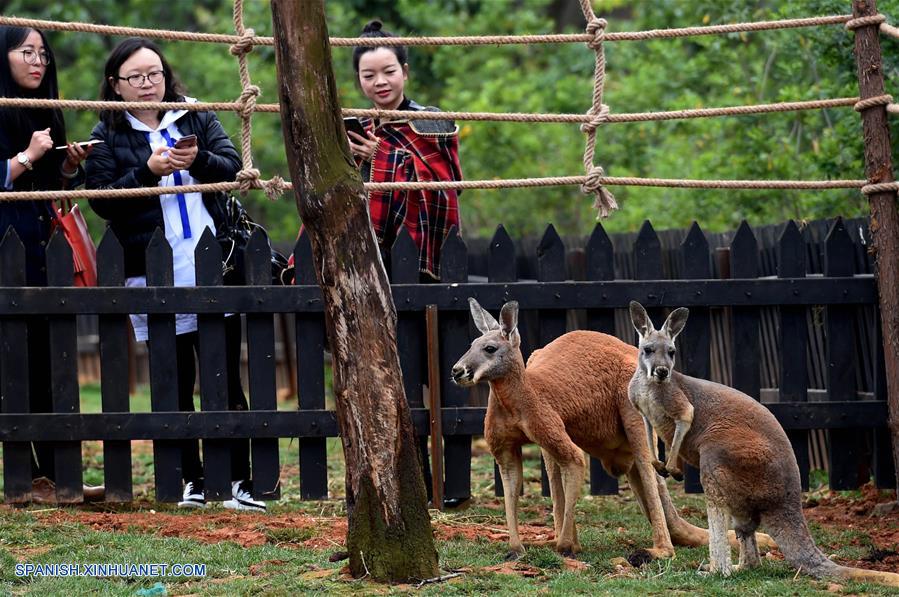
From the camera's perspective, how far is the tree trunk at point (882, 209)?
6.01 m

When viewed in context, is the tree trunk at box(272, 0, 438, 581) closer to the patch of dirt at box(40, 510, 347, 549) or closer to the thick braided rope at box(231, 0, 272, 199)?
the patch of dirt at box(40, 510, 347, 549)

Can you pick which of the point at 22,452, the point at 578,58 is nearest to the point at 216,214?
the point at 22,452

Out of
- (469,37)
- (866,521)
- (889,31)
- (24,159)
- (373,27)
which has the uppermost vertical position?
(373,27)

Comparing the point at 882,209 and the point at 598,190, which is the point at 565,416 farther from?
the point at 882,209

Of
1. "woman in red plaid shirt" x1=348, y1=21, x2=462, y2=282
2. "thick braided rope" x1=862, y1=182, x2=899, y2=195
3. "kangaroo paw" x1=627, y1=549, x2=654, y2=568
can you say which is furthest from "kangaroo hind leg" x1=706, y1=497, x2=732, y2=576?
"woman in red plaid shirt" x1=348, y1=21, x2=462, y2=282

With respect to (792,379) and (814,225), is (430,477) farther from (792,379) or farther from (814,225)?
(814,225)

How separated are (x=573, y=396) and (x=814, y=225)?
9.94 ft

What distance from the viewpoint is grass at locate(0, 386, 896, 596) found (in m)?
4.54

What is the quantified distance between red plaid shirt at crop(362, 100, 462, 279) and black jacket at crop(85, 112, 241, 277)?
833mm

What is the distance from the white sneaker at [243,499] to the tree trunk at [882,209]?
350cm

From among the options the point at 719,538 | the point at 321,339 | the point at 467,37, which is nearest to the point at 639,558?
the point at 719,538

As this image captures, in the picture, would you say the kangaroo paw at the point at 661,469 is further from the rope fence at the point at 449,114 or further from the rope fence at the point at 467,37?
the rope fence at the point at 467,37

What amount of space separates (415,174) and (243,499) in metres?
2.09

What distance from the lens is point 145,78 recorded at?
20.7ft
